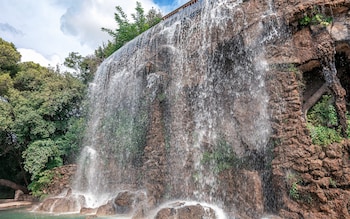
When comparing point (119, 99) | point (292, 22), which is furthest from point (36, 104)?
point (292, 22)

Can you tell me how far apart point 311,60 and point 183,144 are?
4.87 meters

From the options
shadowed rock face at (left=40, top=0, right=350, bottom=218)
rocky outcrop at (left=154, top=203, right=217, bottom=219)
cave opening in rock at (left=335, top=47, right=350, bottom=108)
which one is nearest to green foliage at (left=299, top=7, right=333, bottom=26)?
shadowed rock face at (left=40, top=0, right=350, bottom=218)

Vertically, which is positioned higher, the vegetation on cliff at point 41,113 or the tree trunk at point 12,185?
the vegetation on cliff at point 41,113

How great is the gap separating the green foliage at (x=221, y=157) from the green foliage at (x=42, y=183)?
9.26m

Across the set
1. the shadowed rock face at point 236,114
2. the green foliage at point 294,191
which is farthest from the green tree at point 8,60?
the green foliage at point 294,191

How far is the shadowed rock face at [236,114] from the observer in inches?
277

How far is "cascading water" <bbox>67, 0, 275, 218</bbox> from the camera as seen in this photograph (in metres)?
8.49

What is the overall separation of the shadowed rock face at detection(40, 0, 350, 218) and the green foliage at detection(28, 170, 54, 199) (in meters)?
3.03

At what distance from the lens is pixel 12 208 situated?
43.3ft

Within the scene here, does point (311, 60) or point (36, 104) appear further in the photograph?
point (36, 104)

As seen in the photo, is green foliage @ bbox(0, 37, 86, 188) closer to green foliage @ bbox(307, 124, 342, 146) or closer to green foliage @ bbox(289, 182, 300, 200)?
green foliage @ bbox(289, 182, 300, 200)

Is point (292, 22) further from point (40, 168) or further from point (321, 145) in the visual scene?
point (40, 168)

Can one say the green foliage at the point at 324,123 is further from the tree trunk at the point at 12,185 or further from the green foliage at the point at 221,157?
the tree trunk at the point at 12,185

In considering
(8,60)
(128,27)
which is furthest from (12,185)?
(128,27)
